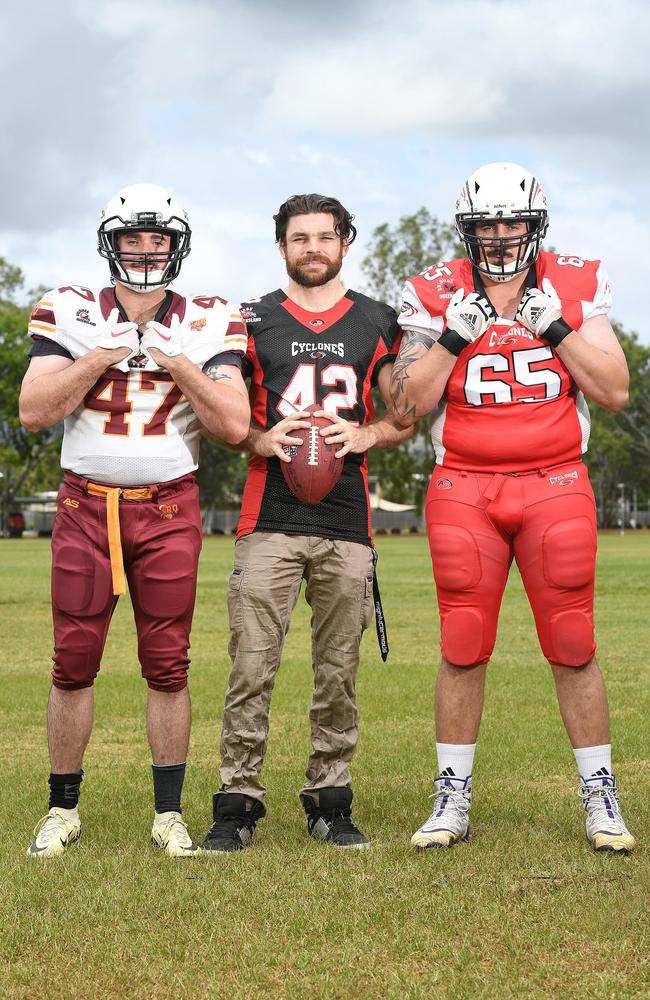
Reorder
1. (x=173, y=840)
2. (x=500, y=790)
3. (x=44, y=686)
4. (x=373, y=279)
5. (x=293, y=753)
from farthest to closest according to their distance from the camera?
(x=373, y=279), (x=44, y=686), (x=293, y=753), (x=500, y=790), (x=173, y=840)

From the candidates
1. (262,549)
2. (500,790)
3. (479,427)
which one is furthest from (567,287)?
(500,790)

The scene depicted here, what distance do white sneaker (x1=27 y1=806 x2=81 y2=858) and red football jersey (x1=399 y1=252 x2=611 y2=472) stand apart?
6.48 ft

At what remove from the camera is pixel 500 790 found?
18.1 ft

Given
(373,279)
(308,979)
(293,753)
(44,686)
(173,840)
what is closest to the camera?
(308,979)

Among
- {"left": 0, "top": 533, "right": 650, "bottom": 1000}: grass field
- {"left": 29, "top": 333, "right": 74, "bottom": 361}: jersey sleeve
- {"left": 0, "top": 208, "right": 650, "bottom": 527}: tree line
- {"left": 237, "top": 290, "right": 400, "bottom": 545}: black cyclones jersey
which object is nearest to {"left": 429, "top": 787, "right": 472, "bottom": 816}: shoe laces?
{"left": 0, "top": 533, "right": 650, "bottom": 1000}: grass field

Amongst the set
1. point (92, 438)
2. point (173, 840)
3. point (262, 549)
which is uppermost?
point (92, 438)

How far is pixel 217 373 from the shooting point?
4.57 metres

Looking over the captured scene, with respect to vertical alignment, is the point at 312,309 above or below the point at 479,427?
above

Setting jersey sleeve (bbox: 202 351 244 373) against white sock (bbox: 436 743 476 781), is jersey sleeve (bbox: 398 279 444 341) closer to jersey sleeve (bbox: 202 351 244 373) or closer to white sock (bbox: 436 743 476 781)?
jersey sleeve (bbox: 202 351 244 373)

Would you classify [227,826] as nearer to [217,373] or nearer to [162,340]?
[217,373]

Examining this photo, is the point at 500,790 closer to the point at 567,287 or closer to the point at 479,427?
the point at 479,427

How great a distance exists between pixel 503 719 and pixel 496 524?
3160 mm

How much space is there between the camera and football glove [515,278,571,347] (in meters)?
4.47

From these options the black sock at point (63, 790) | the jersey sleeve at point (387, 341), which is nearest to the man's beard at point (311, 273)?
the jersey sleeve at point (387, 341)
